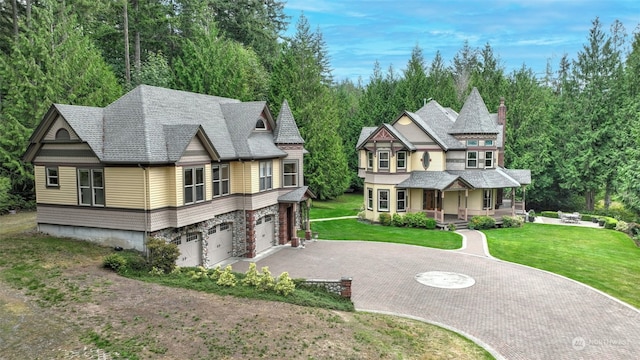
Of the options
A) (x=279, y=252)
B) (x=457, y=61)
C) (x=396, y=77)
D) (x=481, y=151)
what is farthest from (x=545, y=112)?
(x=457, y=61)

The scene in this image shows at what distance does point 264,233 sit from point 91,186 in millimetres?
10587

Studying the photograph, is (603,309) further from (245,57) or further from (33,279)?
(245,57)

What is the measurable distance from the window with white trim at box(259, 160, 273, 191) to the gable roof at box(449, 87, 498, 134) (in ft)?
60.6

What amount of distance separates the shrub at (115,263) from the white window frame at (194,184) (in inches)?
157

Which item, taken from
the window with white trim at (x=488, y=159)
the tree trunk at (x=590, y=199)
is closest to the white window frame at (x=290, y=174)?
the window with white trim at (x=488, y=159)

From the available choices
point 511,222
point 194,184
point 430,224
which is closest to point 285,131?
point 194,184

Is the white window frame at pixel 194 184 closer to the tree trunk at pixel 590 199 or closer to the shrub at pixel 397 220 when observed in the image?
the shrub at pixel 397 220

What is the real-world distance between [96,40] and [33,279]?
3554 cm

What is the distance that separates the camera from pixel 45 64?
28.7 m

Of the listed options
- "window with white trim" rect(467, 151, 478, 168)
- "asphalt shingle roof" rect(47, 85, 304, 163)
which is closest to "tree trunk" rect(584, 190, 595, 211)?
"window with white trim" rect(467, 151, 478, 168)

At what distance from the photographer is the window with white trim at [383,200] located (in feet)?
Result: 121

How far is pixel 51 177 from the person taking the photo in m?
20.5

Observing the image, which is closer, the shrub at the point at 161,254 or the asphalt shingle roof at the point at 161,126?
the shrub at the point at 161,254

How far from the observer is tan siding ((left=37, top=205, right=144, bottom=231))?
61.9ft
